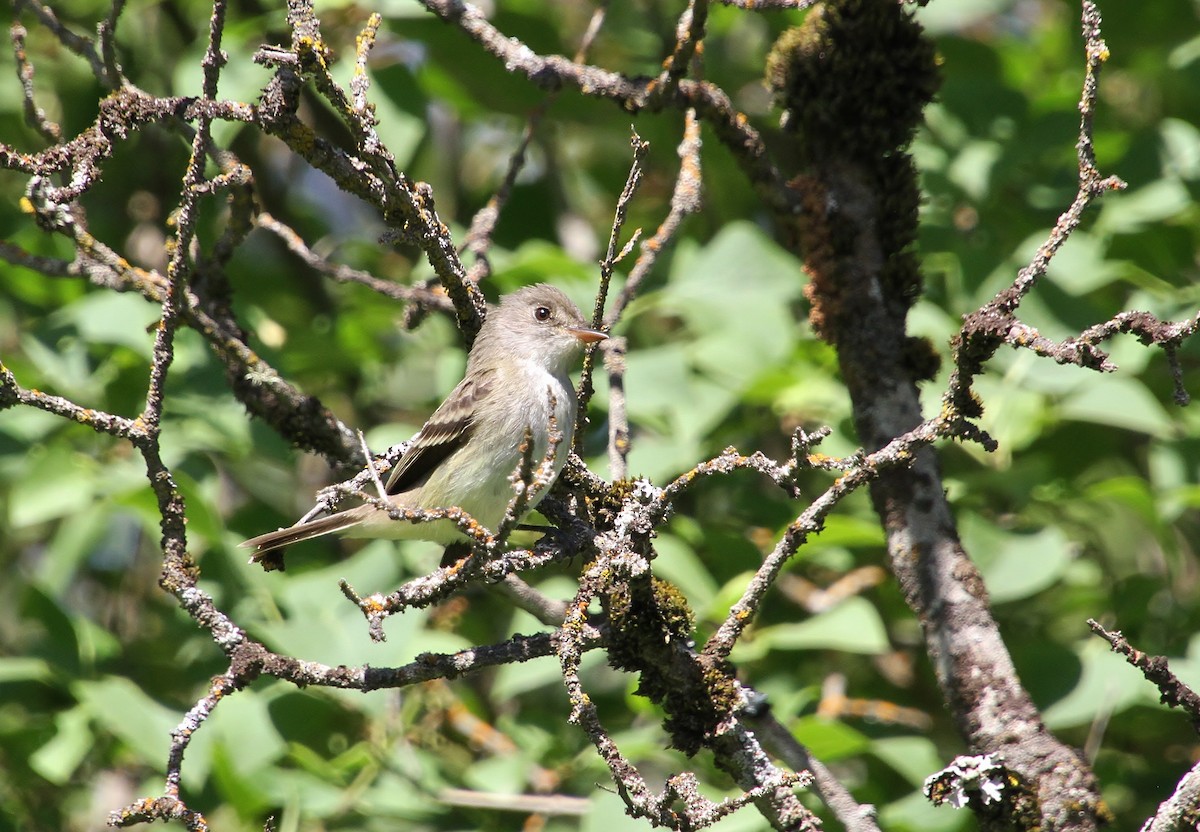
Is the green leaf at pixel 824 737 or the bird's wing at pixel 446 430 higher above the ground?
the bird's wing at pixel 446 430

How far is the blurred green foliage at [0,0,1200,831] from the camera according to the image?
4.28 meters

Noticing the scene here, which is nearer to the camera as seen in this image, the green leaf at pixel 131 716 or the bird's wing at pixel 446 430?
the green leaf at pixel 131 716

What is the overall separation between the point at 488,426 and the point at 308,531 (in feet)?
2.65

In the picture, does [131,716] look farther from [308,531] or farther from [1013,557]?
[1013,557]

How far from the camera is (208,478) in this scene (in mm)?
4746

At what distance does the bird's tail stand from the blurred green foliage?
16 centimetres

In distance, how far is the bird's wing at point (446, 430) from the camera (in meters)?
4.74

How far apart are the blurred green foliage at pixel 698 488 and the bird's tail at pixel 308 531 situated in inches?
6.2

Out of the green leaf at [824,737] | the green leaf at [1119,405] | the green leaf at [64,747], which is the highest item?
the green leaf at [1119,405]

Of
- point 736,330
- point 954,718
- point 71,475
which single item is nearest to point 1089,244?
point 736,330

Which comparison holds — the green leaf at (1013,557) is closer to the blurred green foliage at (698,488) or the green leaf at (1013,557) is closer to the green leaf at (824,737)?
the blurred green foliage at (698,488)

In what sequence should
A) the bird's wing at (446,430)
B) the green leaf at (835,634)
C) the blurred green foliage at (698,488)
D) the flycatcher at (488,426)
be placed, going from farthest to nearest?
the bird's wing at (446,430)
the flycatcher at (488,426)
the blurred green foliage at (698,488)
the green leaf at (835,634)

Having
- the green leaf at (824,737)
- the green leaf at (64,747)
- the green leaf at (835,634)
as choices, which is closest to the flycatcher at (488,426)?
the green leaf at (64,747)

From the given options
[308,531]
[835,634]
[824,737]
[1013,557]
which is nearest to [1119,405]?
[1013,557]
